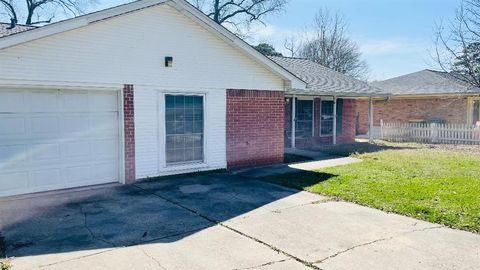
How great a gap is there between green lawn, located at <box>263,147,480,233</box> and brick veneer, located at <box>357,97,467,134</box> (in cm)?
1000

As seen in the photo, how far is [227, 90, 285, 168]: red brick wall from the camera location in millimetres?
10758

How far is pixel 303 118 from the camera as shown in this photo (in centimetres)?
1717

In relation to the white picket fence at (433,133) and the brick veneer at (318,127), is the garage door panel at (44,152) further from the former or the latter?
the white picket fence at (433,133)

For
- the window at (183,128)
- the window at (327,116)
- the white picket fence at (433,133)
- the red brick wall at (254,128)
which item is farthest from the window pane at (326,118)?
the window at (183,128)

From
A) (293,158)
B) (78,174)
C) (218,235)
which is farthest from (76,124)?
(293,158)

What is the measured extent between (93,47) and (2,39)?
1758mm

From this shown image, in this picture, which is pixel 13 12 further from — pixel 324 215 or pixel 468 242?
pixel 468 242

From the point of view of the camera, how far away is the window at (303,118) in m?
16.9

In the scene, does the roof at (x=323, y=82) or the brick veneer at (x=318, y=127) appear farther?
the brick veneer at (x=318, y=127)

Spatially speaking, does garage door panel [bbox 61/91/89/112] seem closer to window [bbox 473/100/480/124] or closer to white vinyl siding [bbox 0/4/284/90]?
white vinyl siding [bbox 0/4/284/90]

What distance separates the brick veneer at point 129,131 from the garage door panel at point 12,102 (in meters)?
2.06

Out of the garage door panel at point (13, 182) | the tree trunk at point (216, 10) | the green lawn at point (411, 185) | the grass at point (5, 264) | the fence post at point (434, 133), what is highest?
the tree trunk at point (216, 10)

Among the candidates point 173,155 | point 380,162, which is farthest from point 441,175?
point 173,155

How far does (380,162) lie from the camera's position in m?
12.2
